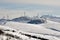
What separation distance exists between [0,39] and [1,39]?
32cm

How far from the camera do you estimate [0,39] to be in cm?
3797

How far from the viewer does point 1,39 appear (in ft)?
125
